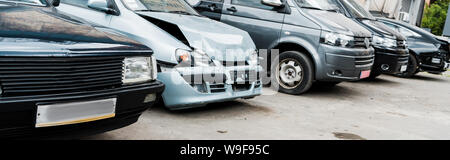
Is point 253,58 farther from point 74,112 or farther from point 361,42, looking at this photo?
point 74,112

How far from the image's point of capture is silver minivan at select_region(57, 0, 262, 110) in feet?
13.9

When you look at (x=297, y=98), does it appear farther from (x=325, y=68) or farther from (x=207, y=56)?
(x=207, y=56)

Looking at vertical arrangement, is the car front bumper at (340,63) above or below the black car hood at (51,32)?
below

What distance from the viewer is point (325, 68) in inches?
240

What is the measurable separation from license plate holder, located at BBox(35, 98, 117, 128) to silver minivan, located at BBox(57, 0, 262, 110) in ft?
5.04

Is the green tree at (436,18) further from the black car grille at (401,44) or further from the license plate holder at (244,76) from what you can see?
the license plate holder at (244,76)

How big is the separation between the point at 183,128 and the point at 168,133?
0.23m

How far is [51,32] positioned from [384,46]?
20.8 feet

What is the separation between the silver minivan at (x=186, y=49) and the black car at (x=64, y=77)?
1133mm

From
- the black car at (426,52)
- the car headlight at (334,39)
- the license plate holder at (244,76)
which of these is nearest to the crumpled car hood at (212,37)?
the license plate holder at (244,76)

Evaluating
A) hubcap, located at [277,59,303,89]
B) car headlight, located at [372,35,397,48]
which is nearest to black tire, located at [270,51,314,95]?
hubcap, located at [277,59,303,89]

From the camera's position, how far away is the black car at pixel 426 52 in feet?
32.0

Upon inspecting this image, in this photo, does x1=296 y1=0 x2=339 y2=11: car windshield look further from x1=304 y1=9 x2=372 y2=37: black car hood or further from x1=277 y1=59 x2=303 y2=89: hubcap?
x1=277 y1=59 x2=303 y2=89: hubcap
